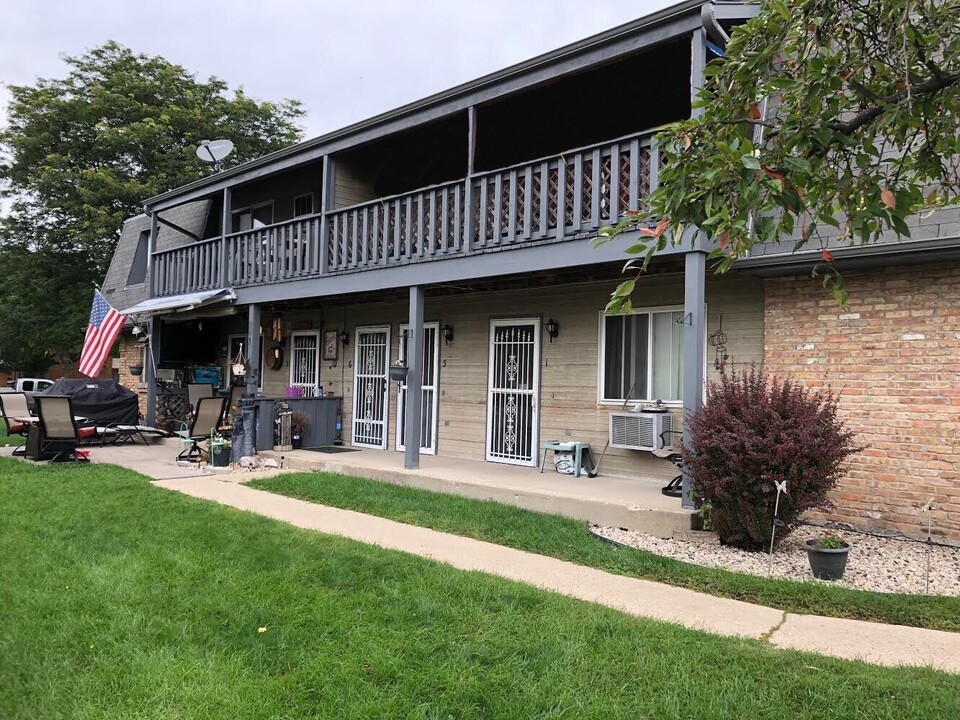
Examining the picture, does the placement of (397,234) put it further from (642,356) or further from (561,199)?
(642,356)

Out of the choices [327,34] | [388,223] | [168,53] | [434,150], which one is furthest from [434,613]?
[168,53]

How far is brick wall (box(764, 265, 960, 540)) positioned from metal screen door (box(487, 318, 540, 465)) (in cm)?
373

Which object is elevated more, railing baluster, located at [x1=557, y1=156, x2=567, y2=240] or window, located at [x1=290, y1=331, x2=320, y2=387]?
railing baluster, located at [x1=557, y1=156, x2=567, y2=240]

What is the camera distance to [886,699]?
3.26 metres

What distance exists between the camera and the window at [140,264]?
18.1 m

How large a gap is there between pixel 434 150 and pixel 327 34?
1509 cm

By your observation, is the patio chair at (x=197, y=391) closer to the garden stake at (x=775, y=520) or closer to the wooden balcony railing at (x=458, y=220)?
the wooden balcony railing at (x=458, y=220)

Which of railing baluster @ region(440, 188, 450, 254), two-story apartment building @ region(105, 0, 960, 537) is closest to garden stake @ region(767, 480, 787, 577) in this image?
two-story apartment building @ region(105, 0, 960, 537)

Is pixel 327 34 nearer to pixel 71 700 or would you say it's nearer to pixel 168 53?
pixel 168 53

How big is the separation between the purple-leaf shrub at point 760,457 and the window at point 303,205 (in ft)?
33.6

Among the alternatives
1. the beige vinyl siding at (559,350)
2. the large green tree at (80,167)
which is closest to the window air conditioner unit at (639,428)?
the beige vinyl siding at (559,350)

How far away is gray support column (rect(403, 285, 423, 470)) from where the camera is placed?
949cm

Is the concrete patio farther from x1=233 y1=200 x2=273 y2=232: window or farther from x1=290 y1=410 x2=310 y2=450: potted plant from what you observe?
x1=233 y1=200 x2=273 y2=232: window

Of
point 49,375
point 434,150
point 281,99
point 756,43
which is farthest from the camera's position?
point 49,375
